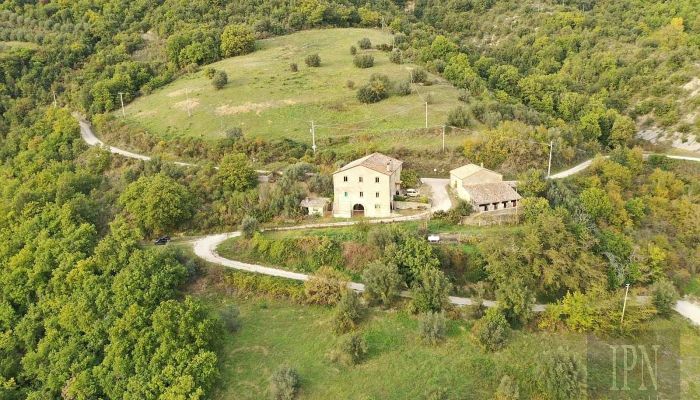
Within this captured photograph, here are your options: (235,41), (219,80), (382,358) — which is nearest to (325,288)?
(382,358)

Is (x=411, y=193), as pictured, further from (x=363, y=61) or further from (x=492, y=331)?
(x=363, y=61)

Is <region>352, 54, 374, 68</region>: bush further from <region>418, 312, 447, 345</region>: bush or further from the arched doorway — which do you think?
<region>418, 312, 447, 345</region>: bush

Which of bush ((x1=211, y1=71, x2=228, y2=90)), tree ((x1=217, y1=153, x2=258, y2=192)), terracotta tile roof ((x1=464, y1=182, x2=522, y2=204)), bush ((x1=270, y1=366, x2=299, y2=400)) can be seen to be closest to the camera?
bush ((x1=270, y1=366, x2=299, y2=400))

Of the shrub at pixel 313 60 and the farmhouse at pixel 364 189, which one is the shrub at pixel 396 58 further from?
the farmhouse at pixel 364 189

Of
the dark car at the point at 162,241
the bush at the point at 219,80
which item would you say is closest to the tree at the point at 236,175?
the dark car at the point at 162,241

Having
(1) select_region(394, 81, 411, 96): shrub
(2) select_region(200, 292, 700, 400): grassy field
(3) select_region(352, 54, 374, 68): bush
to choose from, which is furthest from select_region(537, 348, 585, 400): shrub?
(3) select_region(352, 54, 374, 68): bush

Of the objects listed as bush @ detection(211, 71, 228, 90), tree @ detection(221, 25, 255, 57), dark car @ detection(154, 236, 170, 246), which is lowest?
dark car @ detection(154, 236, 170, 246)

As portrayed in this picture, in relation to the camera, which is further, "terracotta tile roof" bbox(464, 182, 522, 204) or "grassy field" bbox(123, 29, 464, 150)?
"grassy field" bbox(123, 29, 464, 150)
